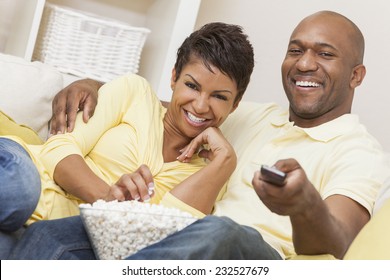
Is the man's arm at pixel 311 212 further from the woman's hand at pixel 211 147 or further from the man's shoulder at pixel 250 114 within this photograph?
the man's shoulder at pixel 250 114

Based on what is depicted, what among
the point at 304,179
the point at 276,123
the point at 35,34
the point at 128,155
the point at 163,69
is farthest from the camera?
the point at 163,69

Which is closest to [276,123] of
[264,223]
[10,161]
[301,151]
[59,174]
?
[301,151]

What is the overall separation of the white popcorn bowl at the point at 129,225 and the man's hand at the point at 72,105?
518mm

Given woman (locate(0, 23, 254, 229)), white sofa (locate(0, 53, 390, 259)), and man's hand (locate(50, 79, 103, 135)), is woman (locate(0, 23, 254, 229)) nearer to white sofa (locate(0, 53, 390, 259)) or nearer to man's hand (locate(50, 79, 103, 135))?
man's hand (locate(50, 79, 103, 135))

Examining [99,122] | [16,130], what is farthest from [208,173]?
[16,130]

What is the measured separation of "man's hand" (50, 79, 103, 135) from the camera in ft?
5.80

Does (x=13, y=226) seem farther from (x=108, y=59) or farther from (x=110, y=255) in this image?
(x=108, y=59)

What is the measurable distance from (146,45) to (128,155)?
40.1 inches

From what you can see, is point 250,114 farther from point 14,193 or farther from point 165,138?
point 14,193

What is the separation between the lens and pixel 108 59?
2.43 m

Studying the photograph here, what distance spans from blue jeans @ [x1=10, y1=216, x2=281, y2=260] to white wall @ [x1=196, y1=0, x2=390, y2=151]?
3.72 ft

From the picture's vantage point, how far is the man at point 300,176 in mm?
1222

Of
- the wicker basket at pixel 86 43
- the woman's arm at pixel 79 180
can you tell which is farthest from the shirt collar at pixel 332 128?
the wicker basket at pixel 86 43

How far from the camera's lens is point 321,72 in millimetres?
1890
